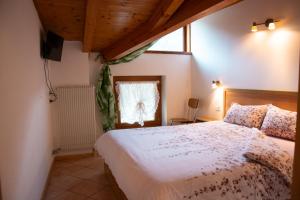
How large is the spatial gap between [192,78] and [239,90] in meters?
1.45

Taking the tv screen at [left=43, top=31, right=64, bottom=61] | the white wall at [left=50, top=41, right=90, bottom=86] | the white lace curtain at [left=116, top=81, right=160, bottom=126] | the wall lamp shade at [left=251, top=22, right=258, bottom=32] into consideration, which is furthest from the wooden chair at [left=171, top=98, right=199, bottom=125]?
the tv screen at [left=43, top=31, right=64, bottom=61]

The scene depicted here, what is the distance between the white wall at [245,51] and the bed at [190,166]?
1.40ft

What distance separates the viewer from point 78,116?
13.1ft

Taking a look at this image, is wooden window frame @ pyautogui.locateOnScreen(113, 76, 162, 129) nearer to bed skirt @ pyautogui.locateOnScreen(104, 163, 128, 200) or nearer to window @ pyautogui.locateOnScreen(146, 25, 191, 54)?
window @ pyautogui.locateOnScreen(146, 25, 191, 54)

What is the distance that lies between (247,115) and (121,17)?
7.23ft

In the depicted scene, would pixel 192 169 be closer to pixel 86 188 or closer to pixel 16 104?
pixel 16 104

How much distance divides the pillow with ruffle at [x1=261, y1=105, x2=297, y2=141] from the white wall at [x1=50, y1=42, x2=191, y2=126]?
2.29 metres

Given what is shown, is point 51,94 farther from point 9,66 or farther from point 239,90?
point 239,90

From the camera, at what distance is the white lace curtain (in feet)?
15.8

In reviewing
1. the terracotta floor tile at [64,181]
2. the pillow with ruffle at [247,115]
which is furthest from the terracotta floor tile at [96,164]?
the pillow with ruffle at [247,115]

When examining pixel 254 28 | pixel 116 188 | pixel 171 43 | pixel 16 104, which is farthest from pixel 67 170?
pixel 254 28

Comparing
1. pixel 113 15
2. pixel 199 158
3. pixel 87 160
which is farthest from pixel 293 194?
pixel 87 160

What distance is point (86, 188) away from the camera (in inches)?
115

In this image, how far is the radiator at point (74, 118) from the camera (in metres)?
3.88
